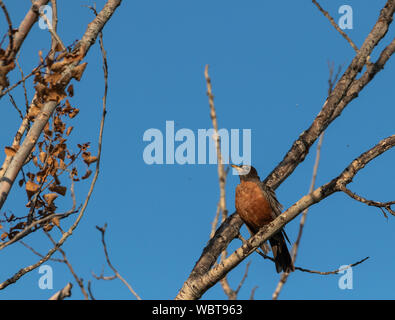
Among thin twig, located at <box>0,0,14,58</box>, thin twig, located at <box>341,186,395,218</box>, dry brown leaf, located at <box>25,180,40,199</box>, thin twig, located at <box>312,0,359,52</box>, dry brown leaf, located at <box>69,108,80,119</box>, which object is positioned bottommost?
thin twig, located at <box>341,186,395,218</box>

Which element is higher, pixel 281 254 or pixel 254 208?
pixel 254 208

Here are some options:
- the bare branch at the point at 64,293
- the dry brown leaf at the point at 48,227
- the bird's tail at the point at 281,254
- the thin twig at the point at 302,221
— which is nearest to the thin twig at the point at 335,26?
the thin twig at the point at 302,221

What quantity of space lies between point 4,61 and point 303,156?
4906mm

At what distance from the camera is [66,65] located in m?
4.84

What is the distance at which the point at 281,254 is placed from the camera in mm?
8039

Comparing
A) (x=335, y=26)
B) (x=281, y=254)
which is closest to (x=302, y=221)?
(x=281, y=254)

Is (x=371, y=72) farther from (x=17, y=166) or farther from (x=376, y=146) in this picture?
(x=17, y=166)

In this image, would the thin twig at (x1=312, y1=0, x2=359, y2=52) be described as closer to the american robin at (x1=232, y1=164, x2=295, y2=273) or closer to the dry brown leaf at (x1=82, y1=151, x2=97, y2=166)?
the american robin at (x1=232, y1=164, x2=295, y2=273)

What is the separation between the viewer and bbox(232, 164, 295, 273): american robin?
773 centimetres

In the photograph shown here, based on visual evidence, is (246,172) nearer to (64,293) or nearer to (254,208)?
(254,208)

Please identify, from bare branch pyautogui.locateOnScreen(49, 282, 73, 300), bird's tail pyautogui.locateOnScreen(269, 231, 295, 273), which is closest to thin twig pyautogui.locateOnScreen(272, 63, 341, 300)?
bird's tail pyautogui.locateOnScreen(269, 231, 295, 273)

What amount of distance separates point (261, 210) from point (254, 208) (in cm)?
14
